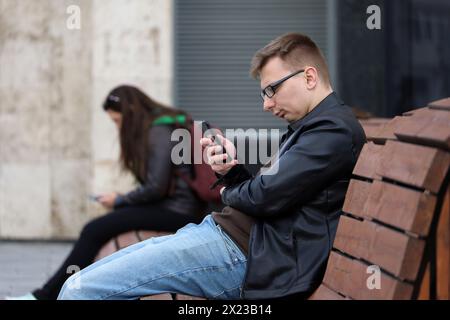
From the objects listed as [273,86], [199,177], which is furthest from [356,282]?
[199,177]

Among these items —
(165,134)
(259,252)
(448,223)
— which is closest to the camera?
(448,223)

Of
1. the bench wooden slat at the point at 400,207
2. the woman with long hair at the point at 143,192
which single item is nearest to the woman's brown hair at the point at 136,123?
the woman with long hair at the point at 143,192

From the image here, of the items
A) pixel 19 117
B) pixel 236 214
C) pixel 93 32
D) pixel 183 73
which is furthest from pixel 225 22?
pixel 236 214

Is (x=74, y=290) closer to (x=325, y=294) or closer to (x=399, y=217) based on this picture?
(x=325, y=294)

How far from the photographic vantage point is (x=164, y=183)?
570 centimetres

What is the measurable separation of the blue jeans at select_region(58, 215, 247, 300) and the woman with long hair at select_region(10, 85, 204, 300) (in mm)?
2103

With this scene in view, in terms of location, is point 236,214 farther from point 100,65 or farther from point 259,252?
point 100,65

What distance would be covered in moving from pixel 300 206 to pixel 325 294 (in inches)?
13.8

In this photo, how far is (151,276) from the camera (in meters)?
3.44

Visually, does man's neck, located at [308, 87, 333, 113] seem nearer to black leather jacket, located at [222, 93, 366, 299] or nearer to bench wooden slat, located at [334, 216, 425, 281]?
black leather jacket, located at [222, 93, 366, 299]

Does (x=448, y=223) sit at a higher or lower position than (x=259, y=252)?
higher

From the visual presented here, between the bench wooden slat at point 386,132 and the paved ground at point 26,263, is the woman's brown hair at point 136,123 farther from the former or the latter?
the bench wooden slat at point 386,132

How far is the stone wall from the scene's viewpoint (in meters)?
9.22

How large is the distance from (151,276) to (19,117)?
252 inches
